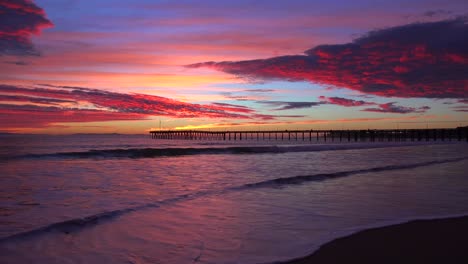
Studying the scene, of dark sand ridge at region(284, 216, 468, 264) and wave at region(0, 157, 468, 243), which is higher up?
dark sand ridge at region(284, 216, 468, 264)

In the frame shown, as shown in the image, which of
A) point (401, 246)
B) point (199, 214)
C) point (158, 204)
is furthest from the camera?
point (158, 204)

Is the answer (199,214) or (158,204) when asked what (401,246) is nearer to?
(199,214)

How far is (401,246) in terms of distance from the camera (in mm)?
→ 5020

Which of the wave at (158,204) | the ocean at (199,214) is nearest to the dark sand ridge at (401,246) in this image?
the ocean at (199,214)

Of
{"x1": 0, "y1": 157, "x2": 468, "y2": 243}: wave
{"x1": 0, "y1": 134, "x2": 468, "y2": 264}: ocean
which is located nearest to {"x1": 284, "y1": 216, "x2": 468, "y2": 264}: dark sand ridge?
{"x1": 0, "y1": 134, "x2": 468, "y2": 264}: ocean

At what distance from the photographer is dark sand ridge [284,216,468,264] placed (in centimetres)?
448

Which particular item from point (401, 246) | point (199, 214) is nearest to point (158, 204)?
point (199, 214)

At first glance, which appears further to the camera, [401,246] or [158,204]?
[158,204]

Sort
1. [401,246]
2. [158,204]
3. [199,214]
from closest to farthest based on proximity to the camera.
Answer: [401,246]
[199,214]
[158,204]

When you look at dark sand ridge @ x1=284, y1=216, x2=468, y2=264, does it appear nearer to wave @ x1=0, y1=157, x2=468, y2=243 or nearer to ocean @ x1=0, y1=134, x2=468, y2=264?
ocean @ x1=0, y1=134, x2=468, y2=264

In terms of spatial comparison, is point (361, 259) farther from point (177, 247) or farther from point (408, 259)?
point (177, 247)

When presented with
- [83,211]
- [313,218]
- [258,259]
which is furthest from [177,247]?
[83,211]

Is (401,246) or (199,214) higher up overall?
(401,246)

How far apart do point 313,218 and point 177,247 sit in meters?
2.87
